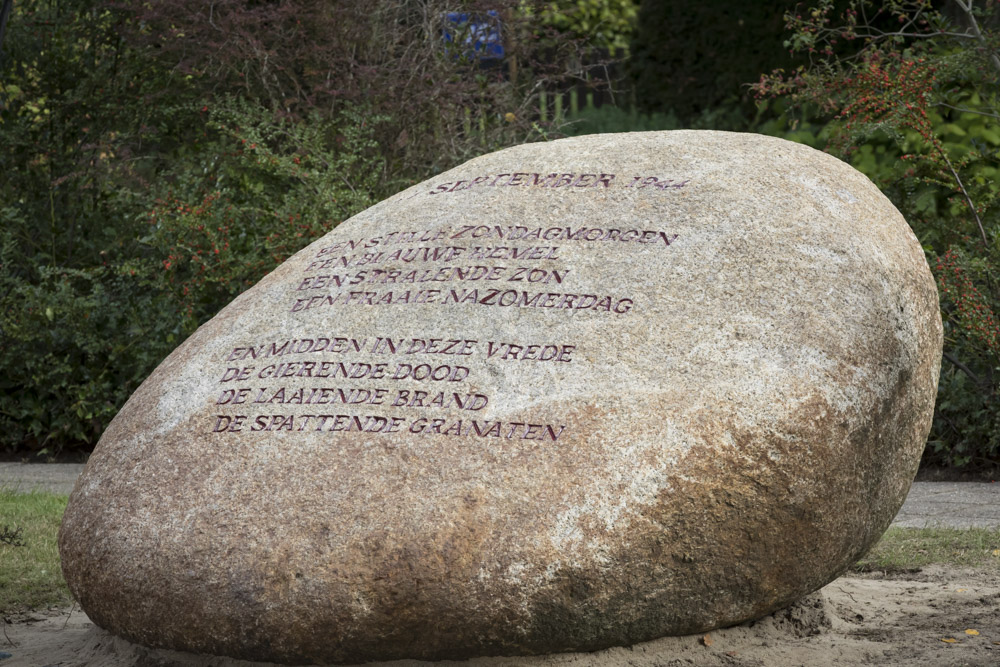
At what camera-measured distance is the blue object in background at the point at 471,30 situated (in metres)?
9.24

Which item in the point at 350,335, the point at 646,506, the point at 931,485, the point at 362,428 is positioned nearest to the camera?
the point at 646,506

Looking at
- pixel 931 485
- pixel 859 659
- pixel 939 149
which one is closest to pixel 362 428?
pixel 859 659

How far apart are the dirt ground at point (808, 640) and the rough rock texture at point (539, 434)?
0.31ft

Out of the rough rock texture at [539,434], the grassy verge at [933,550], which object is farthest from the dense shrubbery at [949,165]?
the rough rock texture at [539,434]

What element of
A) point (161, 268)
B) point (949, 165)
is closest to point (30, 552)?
point (161, 268)

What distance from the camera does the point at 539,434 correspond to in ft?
11.4

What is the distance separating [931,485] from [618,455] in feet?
12.3

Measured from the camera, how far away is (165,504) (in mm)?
3582

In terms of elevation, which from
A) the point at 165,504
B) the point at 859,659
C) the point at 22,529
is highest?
the point at 165,504

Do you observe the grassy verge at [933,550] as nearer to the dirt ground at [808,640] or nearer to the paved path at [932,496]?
the paved path at [932,496]

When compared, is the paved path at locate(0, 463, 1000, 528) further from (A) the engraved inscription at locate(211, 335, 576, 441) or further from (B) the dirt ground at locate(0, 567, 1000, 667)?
(A) the engraved inscription at locate(211, 335, 576, 441)

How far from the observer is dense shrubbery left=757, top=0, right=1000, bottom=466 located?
6.77 m

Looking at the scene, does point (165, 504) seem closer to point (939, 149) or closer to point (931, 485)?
point (931, 485)

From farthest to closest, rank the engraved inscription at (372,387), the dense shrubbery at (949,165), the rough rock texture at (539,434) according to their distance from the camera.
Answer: the dense shrubbery at (949,165), the engraved inscription at (372,387), the rough rock texture at (539,434)
